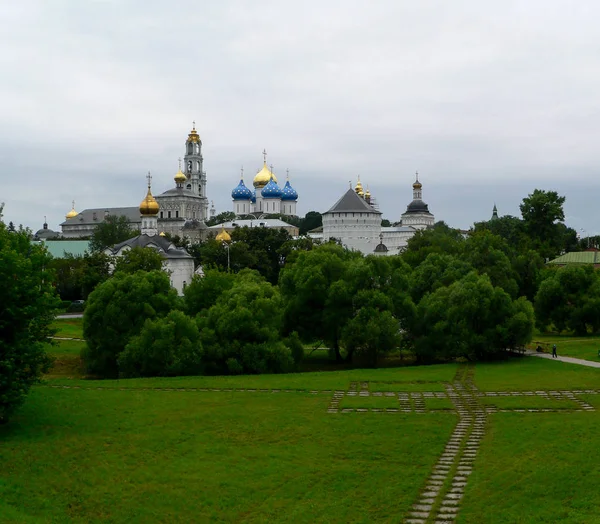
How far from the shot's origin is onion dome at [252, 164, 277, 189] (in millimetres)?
153125

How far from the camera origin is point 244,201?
153 meters

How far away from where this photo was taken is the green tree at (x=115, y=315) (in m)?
37.8

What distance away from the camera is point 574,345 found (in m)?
43.8

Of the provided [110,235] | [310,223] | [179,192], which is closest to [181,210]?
[179,192]

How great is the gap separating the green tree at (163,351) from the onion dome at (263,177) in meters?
117

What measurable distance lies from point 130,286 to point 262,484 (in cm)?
2265

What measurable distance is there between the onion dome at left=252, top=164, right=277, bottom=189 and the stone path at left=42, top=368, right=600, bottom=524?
387ft

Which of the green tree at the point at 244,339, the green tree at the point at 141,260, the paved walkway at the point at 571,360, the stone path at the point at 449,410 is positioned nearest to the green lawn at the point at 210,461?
the stone path at the point at 449,410

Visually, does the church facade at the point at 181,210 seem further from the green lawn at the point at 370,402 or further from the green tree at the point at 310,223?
the green lawn at the point at 370,402

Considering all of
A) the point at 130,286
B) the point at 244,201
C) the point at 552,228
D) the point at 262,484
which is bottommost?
the point at 262,484

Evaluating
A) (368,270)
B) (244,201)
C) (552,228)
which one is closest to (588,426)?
(368,270)

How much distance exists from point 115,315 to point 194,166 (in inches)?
4079

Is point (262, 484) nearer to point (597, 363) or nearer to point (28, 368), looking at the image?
point (28, 368)

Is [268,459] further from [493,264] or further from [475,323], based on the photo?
[493,264]
